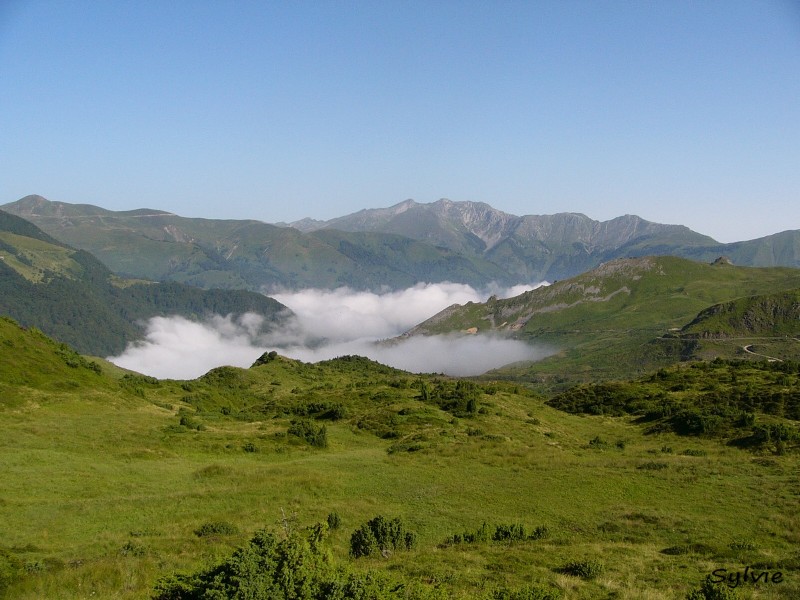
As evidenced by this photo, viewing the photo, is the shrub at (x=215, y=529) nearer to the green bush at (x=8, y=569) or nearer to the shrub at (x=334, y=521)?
the shrub at (x=334, y=521)

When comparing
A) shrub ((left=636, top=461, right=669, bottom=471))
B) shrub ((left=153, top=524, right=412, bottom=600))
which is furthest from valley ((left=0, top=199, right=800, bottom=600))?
shrub ((left=636, top=461, right=669, bottom=471))

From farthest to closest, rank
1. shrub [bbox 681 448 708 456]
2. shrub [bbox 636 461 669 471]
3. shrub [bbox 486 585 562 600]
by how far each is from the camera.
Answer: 1. shrub [bbox 681 448 708 456]
2. shrub [bbox 636 461 669 471]
3. shrub [bbox 486 585 562 600]

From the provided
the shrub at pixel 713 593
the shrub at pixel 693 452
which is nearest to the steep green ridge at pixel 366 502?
the shrub at pixel 693 452

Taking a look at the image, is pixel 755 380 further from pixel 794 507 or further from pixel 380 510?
pixel 380 510

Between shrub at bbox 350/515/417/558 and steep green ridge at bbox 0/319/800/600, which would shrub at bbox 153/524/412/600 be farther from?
shrub at bbox 350/515/417/558

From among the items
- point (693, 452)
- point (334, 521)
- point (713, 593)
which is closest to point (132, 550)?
point (334, 521)

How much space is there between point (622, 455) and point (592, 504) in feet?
57.8

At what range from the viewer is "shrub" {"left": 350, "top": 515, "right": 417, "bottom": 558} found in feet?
80.2

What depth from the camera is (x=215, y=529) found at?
2653 cm

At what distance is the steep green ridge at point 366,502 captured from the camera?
18.7 metres

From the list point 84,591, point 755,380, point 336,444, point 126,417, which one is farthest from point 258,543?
point 755,380

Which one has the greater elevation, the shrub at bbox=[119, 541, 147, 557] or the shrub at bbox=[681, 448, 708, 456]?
the shrub at bbox=[119, 541, 147, 557]

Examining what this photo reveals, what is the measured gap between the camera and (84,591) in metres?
18.2

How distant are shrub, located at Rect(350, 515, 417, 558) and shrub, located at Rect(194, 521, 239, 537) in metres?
6.11
